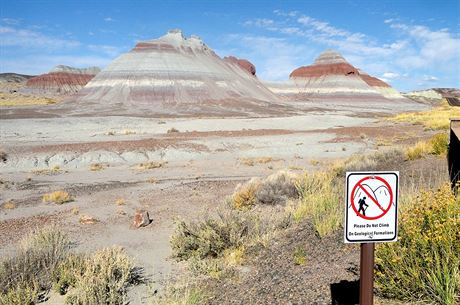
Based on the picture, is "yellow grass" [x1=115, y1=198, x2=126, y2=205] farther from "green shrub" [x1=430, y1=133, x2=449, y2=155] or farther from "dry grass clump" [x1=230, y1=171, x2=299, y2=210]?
"green shrub" [x1=430, y1=133, x2=449, y2=155]

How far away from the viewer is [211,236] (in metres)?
8.88

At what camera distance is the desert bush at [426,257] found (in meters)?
4.39

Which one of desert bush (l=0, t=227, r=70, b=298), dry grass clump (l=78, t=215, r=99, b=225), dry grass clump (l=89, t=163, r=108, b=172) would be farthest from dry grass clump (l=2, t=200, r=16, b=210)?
dry grass clump (l=89, t=163, r=108, b=172)

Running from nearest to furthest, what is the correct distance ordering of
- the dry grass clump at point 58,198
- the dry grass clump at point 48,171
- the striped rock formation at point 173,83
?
the dry grass clump at point 58,198 < the dry grass clump at point 48,171 < the striped rock formation at point 173,83

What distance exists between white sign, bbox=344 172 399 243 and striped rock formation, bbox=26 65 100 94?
184375mm

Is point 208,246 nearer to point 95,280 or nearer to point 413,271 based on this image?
point 95,280

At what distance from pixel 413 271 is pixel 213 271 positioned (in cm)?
384

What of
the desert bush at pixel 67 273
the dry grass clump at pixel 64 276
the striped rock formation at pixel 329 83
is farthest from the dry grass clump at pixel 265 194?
the striped rock formation at pixel 329 83

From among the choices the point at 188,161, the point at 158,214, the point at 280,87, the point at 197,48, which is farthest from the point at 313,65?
the point at 158,214

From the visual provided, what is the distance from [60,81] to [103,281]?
188603 mm

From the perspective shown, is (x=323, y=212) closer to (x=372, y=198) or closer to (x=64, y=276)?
(x=64, y=276)

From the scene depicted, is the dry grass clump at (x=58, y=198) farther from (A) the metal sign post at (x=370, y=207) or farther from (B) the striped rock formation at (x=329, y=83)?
(B) the striped rock formation at (x=329, y=83)

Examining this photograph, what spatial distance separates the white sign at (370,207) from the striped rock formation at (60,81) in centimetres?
18438

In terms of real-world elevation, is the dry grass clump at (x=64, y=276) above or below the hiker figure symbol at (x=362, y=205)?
below
